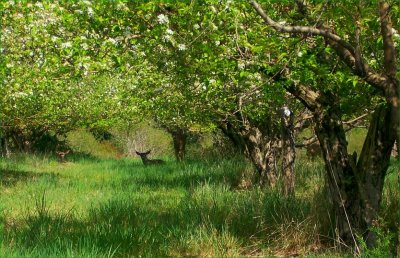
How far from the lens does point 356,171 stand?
7137 mm

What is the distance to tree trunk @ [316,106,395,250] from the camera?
6.93 metres

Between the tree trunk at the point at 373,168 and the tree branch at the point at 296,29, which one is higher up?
the tree branch at the point at 296,29

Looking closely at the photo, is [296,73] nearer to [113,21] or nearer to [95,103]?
[113,21]

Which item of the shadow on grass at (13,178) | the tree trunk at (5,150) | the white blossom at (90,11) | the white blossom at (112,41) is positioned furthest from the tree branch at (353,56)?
the tree trunk at (5,150)

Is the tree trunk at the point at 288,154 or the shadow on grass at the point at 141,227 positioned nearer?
the shadow on grass at the point at 141,227

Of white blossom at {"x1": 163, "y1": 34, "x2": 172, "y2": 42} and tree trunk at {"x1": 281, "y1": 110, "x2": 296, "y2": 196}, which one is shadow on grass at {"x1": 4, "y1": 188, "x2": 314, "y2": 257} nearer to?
tree trunk at {"x1": 281, "y1": 110, "x2": 296, "y2": 196}

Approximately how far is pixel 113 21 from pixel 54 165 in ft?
64.7

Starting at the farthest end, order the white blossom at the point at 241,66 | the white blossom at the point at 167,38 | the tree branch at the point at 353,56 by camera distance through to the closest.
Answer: the white blossom at the point at 241,66 → the white blossom at the point at 167,38 → the tree branch at the point at 353,56

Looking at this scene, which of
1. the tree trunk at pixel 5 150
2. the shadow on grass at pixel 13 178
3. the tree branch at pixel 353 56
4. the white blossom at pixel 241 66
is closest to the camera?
the tree branch at pixel 353 56

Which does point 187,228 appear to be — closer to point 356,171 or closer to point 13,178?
point 356,171

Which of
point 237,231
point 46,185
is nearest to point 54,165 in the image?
point 46,185

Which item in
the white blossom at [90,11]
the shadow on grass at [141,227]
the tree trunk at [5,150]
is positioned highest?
the white blossom at [90,11]

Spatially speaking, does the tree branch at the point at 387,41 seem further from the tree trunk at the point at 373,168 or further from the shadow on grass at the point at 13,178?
the shadow on grass at the point at 13,178

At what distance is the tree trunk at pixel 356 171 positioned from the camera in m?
6.93
